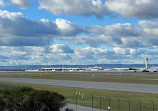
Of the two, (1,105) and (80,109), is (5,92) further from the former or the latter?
(80,109)

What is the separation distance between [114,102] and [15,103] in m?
22.4

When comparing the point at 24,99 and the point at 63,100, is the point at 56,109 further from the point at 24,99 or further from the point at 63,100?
the point at 24,99

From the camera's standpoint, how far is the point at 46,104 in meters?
27.0

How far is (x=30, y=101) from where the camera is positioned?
26.6 meters

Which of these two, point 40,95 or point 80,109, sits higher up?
point 40,95

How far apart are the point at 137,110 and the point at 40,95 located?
52.7 ft

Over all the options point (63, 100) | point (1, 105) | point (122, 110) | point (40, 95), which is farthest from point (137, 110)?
point (1, 105)

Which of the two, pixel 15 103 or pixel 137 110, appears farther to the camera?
pixel 137 110

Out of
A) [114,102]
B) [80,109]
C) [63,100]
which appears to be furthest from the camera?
[114,102]

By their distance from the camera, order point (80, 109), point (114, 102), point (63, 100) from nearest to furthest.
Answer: point (63, 100) → point (80, 109) → point (114, 102)

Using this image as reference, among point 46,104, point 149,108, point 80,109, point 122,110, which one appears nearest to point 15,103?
point 46,104

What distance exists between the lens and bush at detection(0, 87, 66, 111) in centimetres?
2623

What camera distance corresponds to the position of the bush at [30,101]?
86.1 feet

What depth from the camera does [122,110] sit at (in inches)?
1490
